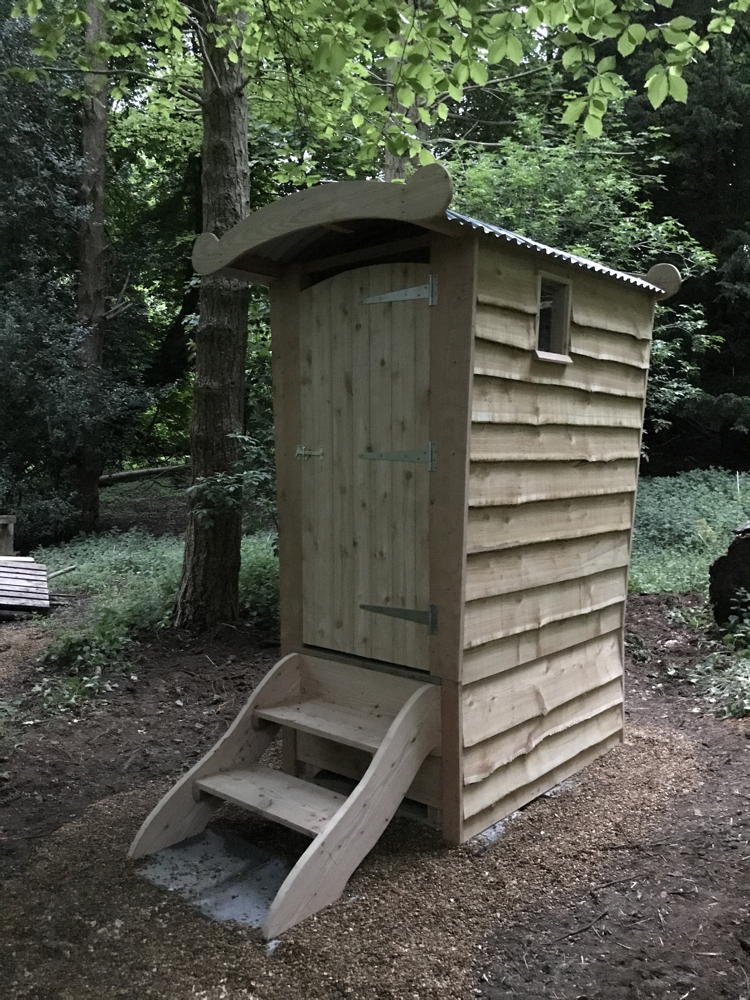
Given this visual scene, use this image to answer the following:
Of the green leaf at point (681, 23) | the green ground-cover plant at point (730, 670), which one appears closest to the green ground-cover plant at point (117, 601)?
the green ground-cover plant at point (730, 670)

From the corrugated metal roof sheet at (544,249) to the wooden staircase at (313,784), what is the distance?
73.1 inches

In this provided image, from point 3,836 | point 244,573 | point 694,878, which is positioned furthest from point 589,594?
point 244,573

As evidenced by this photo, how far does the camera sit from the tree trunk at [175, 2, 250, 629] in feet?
20.4

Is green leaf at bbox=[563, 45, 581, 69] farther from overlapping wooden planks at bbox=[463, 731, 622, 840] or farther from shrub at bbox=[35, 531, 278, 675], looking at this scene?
shrub at bbox=[35, 531, 278, 675]

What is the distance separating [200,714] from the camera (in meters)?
5.04

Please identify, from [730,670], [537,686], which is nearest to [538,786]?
[537,686]

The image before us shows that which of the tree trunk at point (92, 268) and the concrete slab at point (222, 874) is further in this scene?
the tree trunk at point (92, 268)

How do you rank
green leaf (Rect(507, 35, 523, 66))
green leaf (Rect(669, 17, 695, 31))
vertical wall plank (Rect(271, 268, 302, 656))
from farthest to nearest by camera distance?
1. green leaf (Rect(507, 35, 523, 66))
2. green leaf (Rect(669, 17, 695, 31))
3. vertical wall plank (Rect(271, 268, 302, 656))

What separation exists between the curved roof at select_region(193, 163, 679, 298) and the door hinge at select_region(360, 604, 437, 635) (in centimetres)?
154

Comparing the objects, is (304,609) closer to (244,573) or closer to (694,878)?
(694,878)

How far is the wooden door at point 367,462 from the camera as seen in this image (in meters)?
3.36

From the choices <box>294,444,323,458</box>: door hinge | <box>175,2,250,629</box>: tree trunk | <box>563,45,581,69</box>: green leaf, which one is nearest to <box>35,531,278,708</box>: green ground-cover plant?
<box>175,2,250,629</box>: tree trunk

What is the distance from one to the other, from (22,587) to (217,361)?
320cm

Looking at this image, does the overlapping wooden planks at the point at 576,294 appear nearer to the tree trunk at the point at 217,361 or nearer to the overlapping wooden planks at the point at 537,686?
the overlapping wooden planks at the point at 537,686
